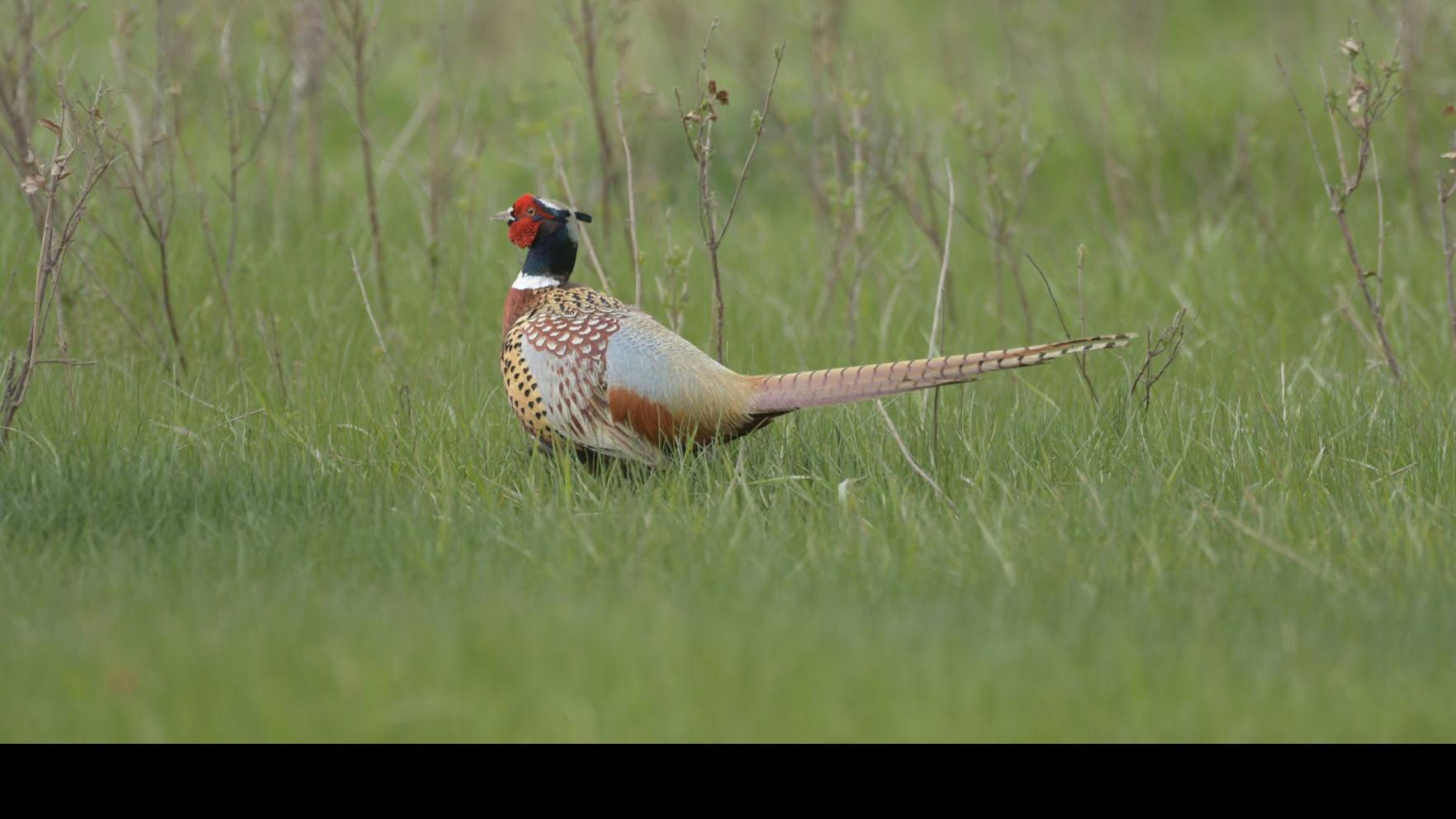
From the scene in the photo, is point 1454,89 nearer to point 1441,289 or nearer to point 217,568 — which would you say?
point 1441,289

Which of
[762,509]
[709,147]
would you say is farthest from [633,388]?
[709,147]

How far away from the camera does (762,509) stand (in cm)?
418

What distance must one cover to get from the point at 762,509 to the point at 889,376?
52 cm

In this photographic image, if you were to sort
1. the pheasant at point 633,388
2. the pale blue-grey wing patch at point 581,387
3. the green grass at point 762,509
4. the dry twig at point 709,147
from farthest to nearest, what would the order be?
the dry twig at point 709,147
the pale blue-grey wing patch at point 581,387
the pheasant at point 633,388
the green grass at point 762,509

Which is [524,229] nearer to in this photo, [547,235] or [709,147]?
[547,235]

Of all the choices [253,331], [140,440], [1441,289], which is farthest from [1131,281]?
[140,440]

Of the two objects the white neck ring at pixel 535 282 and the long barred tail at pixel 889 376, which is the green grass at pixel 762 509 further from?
the white neck ring at pixel 535 282

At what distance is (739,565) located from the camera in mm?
3553

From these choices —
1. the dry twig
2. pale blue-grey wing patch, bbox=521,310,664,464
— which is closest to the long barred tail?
pale blue-grey wing patch, bbox=521,310,664,464

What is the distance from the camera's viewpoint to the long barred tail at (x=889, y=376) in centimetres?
387

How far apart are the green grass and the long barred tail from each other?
0.78ft

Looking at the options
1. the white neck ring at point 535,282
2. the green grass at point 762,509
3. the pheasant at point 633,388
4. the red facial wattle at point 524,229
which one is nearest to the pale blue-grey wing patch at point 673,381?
the pheasant at point 633,388

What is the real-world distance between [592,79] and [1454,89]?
5205mm

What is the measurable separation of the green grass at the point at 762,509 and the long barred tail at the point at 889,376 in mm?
238
